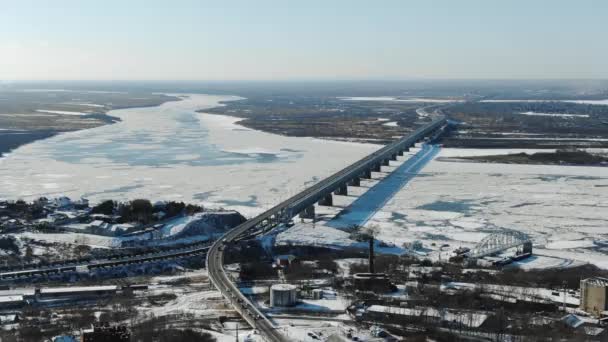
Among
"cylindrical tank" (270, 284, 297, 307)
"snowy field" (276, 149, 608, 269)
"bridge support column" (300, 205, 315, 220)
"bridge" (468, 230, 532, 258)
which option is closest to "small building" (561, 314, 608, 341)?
"snowy field" (276, 149, 608, 269)

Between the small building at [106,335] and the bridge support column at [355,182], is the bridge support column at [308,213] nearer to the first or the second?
the bridge support column at [355,182]

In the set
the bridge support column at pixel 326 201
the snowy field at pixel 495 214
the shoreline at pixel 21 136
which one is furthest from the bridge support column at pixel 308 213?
the shoreline at pixel 21 136

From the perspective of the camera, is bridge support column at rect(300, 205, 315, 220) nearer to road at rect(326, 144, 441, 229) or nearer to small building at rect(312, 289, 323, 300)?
road at rect(326, 144, 441, 229)

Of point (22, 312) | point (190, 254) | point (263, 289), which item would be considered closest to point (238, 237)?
point (190, 254)

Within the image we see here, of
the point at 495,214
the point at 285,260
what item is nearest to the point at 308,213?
the point at 495,214

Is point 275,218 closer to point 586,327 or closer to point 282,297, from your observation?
point 282,297
